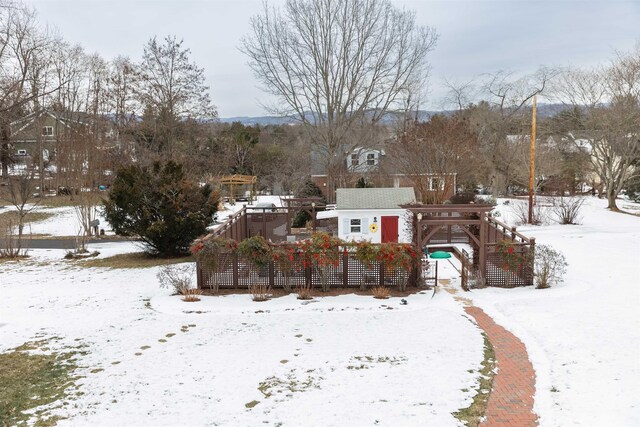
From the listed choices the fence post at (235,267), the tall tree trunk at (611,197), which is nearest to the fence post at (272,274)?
the fence post at (235,267)

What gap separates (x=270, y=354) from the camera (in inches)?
351

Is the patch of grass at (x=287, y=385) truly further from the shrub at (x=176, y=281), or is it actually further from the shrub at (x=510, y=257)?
the shrub at (x=510, y=257)

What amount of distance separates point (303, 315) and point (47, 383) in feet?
18.1

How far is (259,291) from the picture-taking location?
42.5ft

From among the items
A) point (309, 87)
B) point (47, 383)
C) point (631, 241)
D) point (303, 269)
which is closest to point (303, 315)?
point (303, 269)

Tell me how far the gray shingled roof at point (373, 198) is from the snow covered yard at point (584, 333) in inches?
294

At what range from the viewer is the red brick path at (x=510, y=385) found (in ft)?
21.1

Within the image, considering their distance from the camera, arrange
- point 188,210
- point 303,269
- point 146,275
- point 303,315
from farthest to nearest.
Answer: point 188,210 → point 146,275 → point 303,269 → point 303,315

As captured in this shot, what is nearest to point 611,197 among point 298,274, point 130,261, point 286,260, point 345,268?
point 345,268

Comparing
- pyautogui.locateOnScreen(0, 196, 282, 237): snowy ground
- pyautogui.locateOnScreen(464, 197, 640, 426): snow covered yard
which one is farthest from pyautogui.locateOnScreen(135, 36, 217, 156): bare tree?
pyautogui.locateOnScreen(464, 197, 640, 426): snow covered yard

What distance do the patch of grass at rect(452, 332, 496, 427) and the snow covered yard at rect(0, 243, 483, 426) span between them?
0.46ft

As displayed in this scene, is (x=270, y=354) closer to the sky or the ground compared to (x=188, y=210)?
closer to the ground

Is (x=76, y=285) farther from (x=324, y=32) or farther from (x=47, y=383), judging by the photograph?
(x=324, y=32)

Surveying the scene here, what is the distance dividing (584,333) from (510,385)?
3.10 metres
